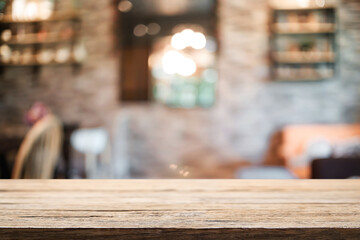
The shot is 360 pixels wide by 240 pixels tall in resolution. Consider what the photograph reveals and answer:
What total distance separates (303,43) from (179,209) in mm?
4374

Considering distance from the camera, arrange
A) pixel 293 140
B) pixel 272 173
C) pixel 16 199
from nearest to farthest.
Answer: pixel 16 199, pixel 272 173, pixel 293 140

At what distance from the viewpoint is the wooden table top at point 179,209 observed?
1.44ft

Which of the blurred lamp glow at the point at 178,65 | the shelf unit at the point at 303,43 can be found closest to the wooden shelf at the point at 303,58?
the shelf unit at the point at 303,43

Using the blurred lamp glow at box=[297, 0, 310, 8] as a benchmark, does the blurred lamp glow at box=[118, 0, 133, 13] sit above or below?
above

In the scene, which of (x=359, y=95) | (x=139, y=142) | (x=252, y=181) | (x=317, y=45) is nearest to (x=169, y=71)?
(x=139, y=142)

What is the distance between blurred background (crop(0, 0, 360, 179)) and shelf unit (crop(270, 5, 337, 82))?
0.04 feet

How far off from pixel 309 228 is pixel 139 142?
14.6 ft

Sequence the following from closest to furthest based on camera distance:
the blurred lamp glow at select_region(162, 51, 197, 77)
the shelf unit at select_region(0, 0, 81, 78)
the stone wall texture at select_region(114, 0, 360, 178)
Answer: the stone wall texture at select_region(114, 0, 360, 178) < the shelf unit at select_region(0, 0, 81, 78) < the blurred lamp glow at select_region(162, 51, 197, 77)

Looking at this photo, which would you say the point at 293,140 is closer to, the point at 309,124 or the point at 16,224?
the point at 309,124

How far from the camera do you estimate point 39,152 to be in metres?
2.03

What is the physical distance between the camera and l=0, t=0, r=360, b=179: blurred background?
434 centimetres

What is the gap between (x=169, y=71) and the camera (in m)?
5.84

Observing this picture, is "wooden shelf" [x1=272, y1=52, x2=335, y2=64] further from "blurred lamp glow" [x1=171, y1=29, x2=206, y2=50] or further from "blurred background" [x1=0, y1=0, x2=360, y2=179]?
"blurred lamp glow" [x1=171, y1=29, x2=206, y2=50]

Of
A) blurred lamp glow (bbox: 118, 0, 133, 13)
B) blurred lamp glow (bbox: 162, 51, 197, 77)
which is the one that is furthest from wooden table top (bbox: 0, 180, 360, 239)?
blurred lamp glow (bbox: 162, 51, 197, 77)
